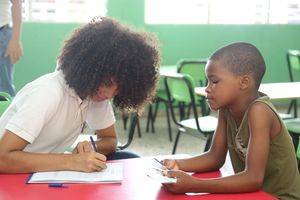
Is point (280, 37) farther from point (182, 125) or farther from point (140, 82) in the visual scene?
point (140, 82)

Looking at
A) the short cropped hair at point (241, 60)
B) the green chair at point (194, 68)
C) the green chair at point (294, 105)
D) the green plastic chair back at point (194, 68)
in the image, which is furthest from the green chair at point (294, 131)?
the short cropped hair at point (241, 60)

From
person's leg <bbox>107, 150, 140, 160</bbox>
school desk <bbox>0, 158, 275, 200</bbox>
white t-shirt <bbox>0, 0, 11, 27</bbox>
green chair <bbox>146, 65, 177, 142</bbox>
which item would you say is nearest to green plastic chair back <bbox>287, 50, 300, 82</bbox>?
green chair <bbox>146, 65, 177, 142</bbox>

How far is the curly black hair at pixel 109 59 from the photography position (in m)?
1.65

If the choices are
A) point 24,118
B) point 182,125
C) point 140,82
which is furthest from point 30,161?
point 182,125

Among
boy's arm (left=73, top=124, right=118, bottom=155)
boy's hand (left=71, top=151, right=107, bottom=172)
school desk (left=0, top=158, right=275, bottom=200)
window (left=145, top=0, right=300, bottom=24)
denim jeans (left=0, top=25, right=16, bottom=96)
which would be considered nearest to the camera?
school desk (left=0, top=158, right=275, bottom=200)

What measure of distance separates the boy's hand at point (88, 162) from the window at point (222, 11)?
14.4 ft

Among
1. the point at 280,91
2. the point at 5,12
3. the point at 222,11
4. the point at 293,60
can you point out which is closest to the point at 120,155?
the point at 5,12

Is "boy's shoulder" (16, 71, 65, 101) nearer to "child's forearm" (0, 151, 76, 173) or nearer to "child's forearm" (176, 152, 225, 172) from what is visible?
"child's forearm" (0, 151, 76, 173)

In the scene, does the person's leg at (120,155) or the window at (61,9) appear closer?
the person's leg at (120,155)

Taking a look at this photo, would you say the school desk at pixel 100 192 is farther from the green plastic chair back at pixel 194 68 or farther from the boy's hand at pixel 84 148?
the green plastic chair back at pixel 194 68

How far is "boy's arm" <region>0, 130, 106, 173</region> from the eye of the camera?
58.9 inches

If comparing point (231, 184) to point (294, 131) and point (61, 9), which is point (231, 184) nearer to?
point (294, 131)

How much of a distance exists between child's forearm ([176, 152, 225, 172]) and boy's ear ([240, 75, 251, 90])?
11.7 inches

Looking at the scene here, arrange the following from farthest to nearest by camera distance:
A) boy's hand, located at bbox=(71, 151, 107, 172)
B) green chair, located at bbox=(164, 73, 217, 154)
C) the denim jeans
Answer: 1. green chair, located at bbox=(164, 73, 217, 154)
2. the denim jeans
3. boy's hand, located at bbox=(71, 151, 107, 172)
